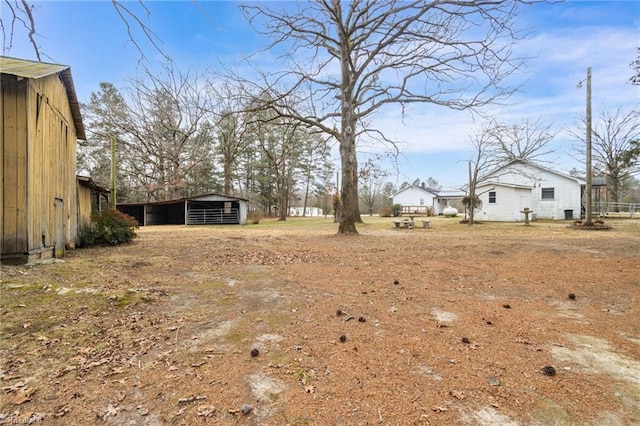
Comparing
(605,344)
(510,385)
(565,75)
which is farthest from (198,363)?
(565,75)

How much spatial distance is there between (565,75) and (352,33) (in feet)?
38.0

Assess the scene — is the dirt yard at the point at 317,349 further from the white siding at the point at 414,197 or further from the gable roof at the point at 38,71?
the white siding at the point at 414,197

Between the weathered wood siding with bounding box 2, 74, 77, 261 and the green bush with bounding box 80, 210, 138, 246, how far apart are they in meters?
2.68

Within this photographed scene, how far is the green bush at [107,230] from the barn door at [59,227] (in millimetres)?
2512

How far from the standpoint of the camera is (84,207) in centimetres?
1066

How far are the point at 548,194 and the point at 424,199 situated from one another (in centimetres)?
1726

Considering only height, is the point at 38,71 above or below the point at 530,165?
below

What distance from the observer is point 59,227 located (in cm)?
733

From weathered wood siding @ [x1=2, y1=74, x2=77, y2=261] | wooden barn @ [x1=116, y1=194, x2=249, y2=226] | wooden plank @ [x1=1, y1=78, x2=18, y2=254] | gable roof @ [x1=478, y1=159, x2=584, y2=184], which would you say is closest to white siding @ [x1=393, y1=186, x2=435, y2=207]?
gable roof @ [x1=478, y1=159, x2=584, y2=184]

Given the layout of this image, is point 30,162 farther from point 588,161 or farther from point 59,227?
point 588,161

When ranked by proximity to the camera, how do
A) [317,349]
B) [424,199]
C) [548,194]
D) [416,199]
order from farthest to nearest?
[416,199]
[424,199]
[548,194]
[317,349]

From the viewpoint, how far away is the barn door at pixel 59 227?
7029 millimetres

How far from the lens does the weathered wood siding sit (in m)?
5.27

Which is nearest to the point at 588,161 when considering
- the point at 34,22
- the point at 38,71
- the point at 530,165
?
the point at 530,165
